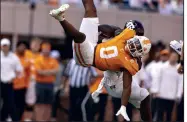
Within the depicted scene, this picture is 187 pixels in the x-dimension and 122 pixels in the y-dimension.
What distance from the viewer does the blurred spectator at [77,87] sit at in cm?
1374

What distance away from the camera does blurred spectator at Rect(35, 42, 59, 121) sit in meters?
14.1

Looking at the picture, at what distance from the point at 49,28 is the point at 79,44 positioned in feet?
37.0

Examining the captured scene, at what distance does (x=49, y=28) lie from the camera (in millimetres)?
19312

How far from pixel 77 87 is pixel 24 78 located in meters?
0.97

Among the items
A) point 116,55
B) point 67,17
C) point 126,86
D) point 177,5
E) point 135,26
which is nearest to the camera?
point 116,55

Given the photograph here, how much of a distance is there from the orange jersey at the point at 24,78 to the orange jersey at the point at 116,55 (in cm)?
572

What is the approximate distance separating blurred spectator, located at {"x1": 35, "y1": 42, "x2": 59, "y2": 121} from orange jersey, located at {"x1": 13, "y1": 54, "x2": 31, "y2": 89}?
0.19m

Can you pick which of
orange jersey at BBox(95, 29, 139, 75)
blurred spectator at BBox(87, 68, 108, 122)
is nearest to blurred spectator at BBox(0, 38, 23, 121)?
blurred spectator at BBox(87, 68, 108, 122)

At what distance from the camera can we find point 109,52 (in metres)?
8.35

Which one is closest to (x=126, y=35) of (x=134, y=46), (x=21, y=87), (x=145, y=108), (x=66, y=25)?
(x=134, y=46)

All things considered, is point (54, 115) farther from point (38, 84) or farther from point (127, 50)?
point (127, 50)

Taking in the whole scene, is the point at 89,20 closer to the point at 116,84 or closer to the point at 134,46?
the point at 134,46

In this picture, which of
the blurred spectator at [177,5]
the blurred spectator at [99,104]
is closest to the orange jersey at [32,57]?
the blurred spectator at [99,104]

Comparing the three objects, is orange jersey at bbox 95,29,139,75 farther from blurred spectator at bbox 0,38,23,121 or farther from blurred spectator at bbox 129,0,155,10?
blurred spectator at bbox 129,0,155,10
